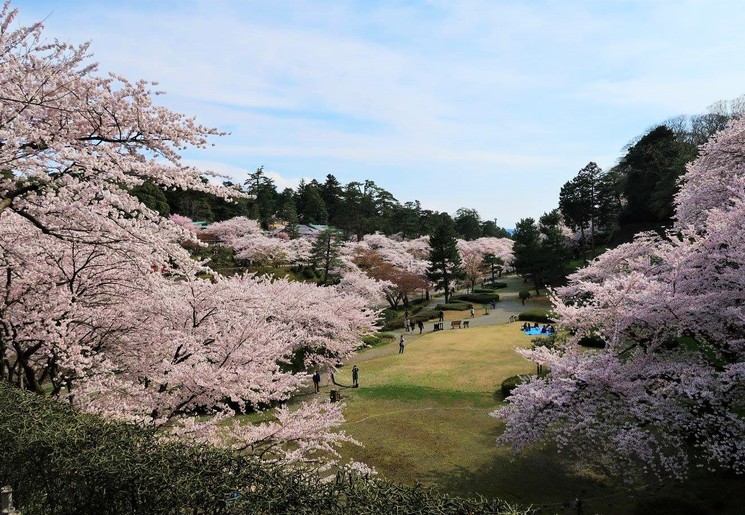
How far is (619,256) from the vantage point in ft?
64.3

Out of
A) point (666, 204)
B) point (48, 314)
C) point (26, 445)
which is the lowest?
point (26, 445)

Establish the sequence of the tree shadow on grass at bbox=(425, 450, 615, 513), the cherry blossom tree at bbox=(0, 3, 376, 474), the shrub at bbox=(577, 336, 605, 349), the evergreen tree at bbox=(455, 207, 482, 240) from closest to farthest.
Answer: the cherry blossom tree at bbox=(0, 3, 376, 474)
the tree shadow on grass at bbox=(425, 450, 615, 513)
the shrub at bbox=(577, 336, 605, 349)
the evergreen tree at bbox=(455, 207, 482, 240)

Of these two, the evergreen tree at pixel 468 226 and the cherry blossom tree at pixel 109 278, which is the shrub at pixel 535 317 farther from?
the evergreen tree at pixel 468 226

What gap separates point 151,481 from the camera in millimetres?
4285

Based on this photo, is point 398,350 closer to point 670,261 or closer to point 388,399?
point 388,399

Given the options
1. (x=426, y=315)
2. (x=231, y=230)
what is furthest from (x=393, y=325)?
(x=231, y=230)

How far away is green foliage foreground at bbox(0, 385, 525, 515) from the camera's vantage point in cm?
388

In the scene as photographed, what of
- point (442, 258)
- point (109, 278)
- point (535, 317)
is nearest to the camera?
point (109, 278)

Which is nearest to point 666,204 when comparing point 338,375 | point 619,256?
point 619,256

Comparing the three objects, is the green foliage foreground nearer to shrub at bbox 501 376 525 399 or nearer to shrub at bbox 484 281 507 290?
shrub at bbox 501 376 525 399

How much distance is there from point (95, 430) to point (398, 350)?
24.0m

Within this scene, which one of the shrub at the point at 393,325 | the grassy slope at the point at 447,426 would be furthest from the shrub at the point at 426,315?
the grassy slope at the point at 447,426

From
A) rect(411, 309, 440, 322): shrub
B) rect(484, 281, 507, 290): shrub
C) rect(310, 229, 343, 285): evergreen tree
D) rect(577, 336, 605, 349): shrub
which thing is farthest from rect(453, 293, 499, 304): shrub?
rect(577, 336, 605, 349): shrub

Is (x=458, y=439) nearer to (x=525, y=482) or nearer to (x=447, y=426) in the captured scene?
(x=447, y=426)
